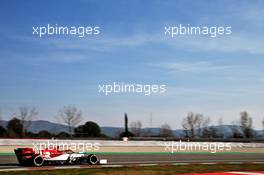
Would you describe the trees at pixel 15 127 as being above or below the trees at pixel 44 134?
above

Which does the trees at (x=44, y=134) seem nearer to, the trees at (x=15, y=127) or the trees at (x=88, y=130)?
the trees at (x=15, y=127)

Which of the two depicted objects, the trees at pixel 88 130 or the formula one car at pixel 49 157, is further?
the trees at pixel 88 130

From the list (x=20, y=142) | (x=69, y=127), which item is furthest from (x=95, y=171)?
(x=69, y=127)

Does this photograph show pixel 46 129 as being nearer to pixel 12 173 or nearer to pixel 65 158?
pixel 65 158

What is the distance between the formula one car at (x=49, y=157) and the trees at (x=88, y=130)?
1189 inches

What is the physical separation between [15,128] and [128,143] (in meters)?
20.8

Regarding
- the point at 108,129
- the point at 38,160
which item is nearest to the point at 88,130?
the point at 108,129

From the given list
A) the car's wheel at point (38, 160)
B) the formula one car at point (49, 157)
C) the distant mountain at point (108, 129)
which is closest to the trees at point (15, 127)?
the distant mountain at point (108, 129)

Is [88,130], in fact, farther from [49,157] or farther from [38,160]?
[38,160]

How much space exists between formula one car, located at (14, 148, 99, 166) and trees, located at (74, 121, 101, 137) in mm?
30193

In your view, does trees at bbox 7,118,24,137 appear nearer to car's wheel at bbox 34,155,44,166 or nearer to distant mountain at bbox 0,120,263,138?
distant mountain at bbox 0,120,263,138

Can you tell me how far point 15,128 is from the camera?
157 feet

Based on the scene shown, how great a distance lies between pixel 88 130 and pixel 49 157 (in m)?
32.1

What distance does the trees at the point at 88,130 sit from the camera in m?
47.8
